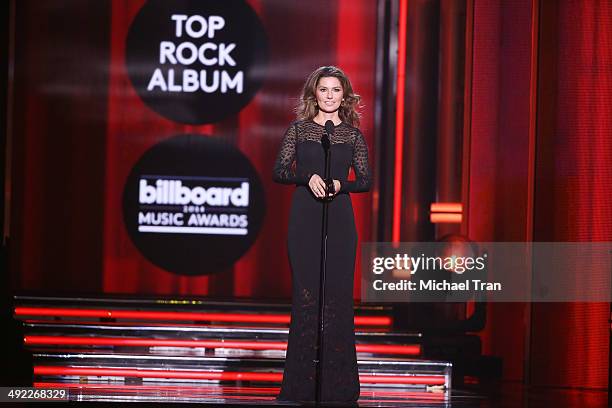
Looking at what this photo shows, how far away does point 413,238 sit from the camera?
6.91 metres

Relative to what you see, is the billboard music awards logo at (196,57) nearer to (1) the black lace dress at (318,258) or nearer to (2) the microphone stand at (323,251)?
(1) the black lace dress at (318,258)

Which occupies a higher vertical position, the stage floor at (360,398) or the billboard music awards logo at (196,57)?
the billboard music awards logo at (196,57)

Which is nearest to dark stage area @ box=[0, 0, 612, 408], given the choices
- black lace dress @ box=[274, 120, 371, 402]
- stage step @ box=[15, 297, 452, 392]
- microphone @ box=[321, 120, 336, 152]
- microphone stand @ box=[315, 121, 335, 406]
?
stage step @ box=[15, 297, 452, 392]

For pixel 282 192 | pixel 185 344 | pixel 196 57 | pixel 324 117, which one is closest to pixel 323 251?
pixel 324 117

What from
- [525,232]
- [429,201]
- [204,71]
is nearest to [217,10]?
[204,71]

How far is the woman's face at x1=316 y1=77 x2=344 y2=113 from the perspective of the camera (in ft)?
14.1

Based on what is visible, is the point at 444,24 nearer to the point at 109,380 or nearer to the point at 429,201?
the point at 429,201

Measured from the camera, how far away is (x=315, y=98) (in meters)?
4.34

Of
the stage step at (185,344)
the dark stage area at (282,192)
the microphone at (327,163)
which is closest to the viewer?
the microphone at (327,163)

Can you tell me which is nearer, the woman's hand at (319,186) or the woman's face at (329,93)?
the woman's hand at (319,186)

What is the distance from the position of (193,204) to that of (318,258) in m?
2.88

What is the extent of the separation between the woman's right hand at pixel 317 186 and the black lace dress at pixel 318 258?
0.26 ft

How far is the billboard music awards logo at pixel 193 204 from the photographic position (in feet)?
23.2

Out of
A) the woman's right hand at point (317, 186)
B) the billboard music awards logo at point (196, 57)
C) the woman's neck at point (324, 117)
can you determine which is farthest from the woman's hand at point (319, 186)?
the billboard music awards logo at point (196, 57)
